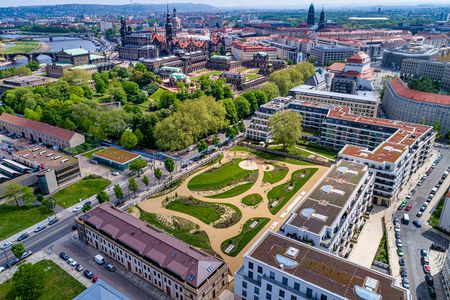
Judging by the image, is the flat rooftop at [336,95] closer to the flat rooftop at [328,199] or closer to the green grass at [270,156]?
the green grass at [270,156]

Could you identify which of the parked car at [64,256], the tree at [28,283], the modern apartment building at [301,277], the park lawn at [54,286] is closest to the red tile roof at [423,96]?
the modern apartment building at [301,277]

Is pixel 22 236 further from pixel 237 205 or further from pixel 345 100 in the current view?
pixel 345 100

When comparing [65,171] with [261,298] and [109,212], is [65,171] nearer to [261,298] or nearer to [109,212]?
[109,212]

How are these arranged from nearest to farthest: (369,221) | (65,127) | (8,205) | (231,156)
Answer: (369,221) < (8,205) < (231,156) < (65,127)

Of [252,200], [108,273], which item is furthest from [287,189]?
[108,273]

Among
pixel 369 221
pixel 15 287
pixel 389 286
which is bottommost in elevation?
pixel 369 221

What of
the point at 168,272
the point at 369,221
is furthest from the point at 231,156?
the point at 168,272

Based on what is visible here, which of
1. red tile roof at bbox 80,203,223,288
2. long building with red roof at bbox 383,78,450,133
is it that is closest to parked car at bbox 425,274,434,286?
red tile roof at bbox 80,203,223,288

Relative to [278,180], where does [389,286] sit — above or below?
above
